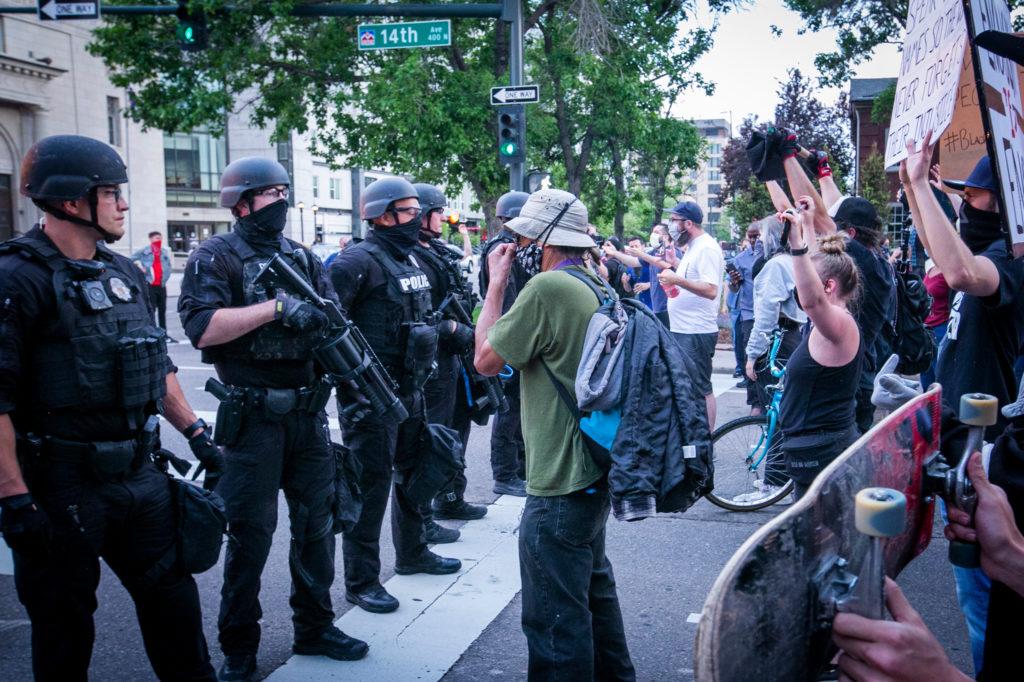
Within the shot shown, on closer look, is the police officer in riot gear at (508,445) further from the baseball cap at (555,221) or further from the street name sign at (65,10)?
the street name sign at (65,10)

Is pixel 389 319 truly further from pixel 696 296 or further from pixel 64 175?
pixel 696 296

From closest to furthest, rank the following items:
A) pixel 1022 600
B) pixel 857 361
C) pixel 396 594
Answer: pixel 1022 600 → pixel 857 361 → pixel 396 594

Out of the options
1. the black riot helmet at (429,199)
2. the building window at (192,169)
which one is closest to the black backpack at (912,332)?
the black riot helmet at (429,199)

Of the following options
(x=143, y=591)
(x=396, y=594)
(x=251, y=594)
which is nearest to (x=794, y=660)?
(x=143, y=591)

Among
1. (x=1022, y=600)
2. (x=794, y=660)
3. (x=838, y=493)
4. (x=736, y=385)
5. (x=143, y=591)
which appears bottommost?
(x=736, y=385)

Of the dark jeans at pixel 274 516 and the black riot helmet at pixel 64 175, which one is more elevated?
the black riot helmet at pixel 64 175

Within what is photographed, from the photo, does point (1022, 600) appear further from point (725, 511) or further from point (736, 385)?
point (736, 385)

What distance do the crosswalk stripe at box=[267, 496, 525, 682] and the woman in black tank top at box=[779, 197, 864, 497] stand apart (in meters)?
1.69

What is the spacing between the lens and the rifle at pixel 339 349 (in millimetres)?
3693

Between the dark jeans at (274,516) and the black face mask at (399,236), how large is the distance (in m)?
1.27

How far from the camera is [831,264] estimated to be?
3.99 metres

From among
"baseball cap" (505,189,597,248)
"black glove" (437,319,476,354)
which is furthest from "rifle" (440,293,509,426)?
"baseball cap" (505,189,597,248)

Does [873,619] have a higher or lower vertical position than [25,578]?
higher

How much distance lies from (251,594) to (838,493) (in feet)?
9.80
